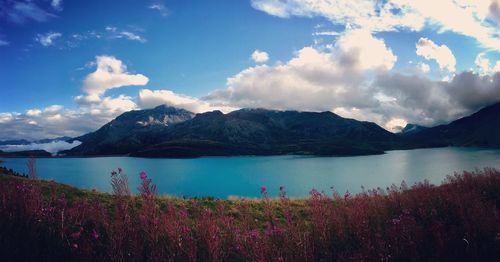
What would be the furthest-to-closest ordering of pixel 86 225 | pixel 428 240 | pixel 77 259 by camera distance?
pixel 86 225
pixel 428 240
pixel 77 259

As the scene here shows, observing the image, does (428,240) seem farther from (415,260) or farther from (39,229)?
(39,229)

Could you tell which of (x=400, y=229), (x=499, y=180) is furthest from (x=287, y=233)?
(x=499, y=180)

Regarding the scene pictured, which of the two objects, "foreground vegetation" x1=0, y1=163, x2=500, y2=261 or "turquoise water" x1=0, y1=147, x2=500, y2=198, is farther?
"turquoise water" x1=0, y1=147, x2=500, y2=198

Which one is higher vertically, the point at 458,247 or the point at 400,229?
the point at 400,229

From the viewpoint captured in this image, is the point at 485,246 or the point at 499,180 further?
the point at 499,180

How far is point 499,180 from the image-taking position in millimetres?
12094

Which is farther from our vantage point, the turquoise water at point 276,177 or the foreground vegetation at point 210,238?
the turquoise water at point 276,177

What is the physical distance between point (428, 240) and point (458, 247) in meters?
0.55

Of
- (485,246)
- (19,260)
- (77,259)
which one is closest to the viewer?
(77,259)

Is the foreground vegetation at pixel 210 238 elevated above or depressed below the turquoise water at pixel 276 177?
above

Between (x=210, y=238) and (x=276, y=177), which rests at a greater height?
(x=210, y=238)

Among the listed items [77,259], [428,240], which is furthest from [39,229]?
[428,240]

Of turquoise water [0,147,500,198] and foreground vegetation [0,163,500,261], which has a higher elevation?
foreground vegetation [0,163,500,261]

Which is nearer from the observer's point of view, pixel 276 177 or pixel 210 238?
pixel 210 238
